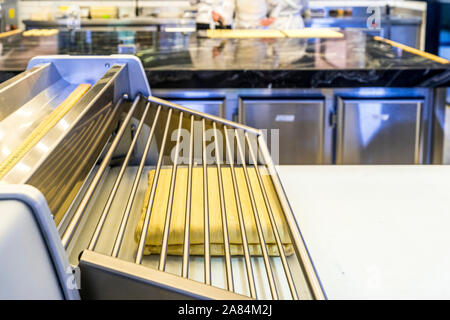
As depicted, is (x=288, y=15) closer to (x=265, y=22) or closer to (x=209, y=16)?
(x=265, y=22)

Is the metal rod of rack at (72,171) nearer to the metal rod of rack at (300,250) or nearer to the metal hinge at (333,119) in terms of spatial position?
the metal rod of rack at (300,250)

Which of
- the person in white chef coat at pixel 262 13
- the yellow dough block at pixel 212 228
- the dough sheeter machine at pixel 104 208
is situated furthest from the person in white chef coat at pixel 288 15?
the yellow dough block at pixel 212 228

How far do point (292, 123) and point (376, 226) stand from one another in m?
1.28

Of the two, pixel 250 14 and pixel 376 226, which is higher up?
pixel 250 14

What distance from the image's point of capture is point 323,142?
7.02ft

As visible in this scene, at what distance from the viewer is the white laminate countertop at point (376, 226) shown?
2.29 ft

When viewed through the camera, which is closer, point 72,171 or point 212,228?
point 72,171

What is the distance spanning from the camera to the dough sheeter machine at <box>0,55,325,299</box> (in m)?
0.43

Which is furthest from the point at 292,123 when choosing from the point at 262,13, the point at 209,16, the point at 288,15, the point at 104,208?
the point at 288,15

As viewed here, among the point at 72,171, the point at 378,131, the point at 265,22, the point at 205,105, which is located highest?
the point at 265,22

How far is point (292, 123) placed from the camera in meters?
2.11

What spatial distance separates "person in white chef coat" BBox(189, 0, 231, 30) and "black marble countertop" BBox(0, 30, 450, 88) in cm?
101

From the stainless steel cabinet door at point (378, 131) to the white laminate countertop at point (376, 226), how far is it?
0.97 metres

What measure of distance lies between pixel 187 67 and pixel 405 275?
4.71 ft
